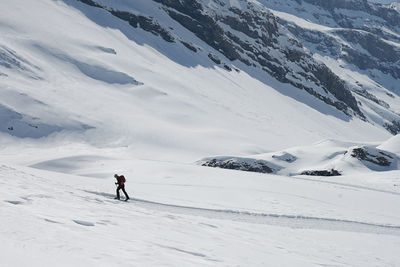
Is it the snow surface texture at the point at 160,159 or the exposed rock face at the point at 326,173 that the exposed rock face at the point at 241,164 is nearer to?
the snow surface texture at the point at 160,159

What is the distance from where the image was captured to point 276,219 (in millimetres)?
16078

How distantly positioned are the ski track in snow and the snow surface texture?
101mm

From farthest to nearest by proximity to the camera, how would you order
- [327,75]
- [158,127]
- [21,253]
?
1. [327,75]
2. [158,127]
3. [21,253]

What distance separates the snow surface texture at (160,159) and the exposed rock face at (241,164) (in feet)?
1.50

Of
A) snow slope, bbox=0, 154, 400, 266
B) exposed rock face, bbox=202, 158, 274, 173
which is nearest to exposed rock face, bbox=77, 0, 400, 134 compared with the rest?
exposed rock face, bbox=202, 158, 274, 173

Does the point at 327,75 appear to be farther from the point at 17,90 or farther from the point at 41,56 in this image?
the point at 17,90

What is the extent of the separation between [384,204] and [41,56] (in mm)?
49949

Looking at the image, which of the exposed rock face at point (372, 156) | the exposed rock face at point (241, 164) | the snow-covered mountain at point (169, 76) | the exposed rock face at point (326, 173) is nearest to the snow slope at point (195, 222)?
the exposed rock face at point (241, 164)

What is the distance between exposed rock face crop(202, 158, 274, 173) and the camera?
125ft

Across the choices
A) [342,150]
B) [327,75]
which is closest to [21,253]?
[342,150]

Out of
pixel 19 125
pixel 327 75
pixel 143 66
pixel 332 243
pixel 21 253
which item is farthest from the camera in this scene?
pixel 327 75

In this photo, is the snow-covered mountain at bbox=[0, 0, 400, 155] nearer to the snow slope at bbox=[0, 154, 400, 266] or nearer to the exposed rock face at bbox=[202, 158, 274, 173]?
the exposed rock face at bbox=[202, 158, 274, 173]

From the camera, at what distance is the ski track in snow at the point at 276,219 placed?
14961mm

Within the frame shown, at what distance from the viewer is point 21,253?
5.70 meters
